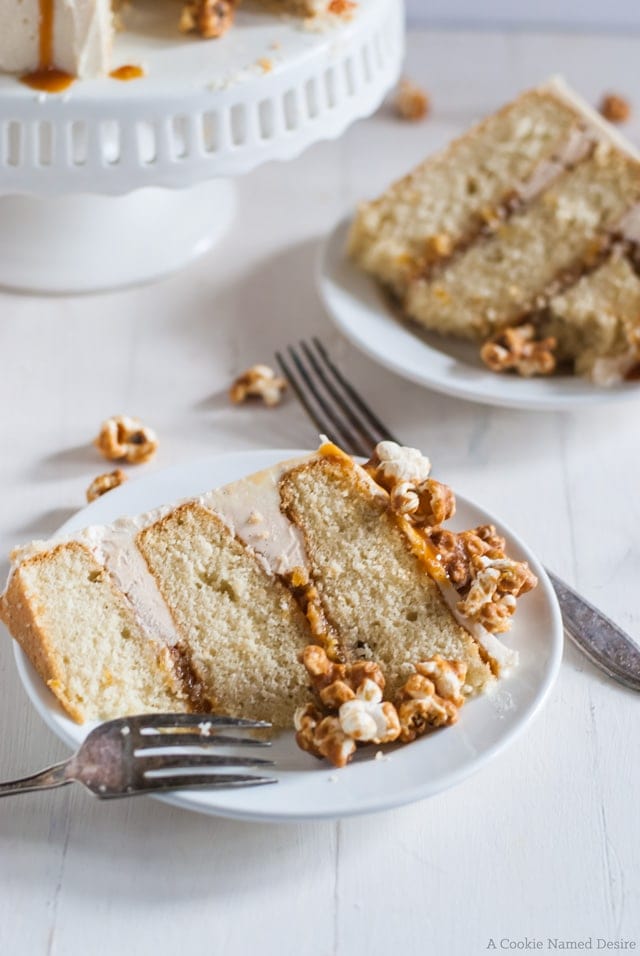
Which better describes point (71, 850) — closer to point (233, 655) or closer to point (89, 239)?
point (233, 655)

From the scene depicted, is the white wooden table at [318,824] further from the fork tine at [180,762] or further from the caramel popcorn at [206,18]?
the caramel popcorn at [206,18]

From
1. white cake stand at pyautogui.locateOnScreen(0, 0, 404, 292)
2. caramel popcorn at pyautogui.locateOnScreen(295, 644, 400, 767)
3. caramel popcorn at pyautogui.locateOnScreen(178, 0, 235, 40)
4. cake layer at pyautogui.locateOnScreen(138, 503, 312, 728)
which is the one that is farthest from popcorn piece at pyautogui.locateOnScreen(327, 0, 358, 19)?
caramel popcorn at pyautogui.locateOnScreen(295, 644, 400, 767)

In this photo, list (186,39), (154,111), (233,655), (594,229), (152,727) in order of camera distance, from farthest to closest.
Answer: (594,229)
(186,39)
(154,111)
(233,655)
(152,727)

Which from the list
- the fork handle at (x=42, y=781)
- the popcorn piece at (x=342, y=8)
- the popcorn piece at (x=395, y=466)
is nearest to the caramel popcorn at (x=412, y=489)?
the popcorn piece at (x=395, y=466)

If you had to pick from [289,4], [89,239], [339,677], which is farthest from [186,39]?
[339,677]

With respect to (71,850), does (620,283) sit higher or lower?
higher

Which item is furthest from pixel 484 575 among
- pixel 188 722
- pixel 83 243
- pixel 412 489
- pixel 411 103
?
pixel 411 103

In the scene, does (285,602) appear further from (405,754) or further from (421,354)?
(421,354)
